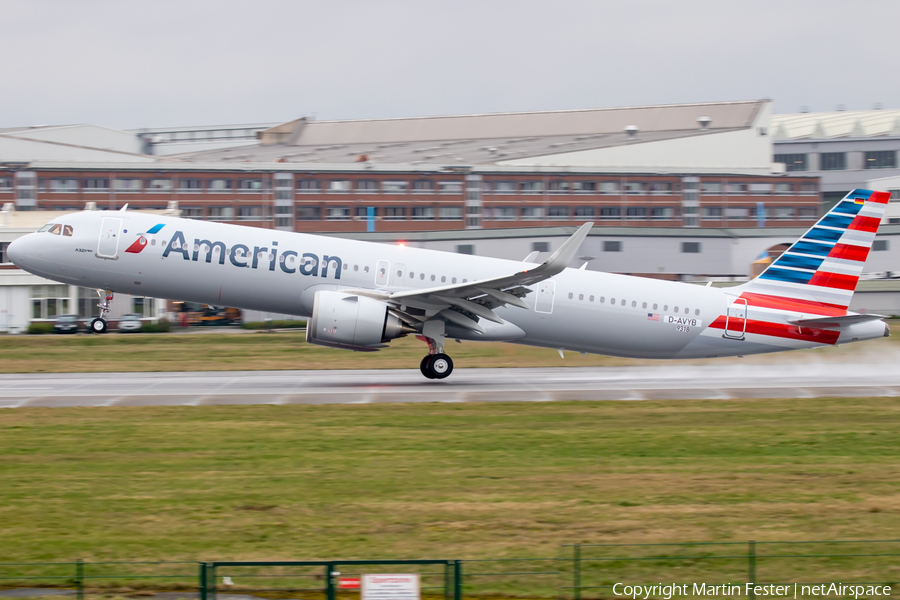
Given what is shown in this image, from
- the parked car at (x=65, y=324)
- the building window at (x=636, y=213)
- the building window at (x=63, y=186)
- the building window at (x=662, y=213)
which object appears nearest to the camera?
the parked car at (x=65, y=324)

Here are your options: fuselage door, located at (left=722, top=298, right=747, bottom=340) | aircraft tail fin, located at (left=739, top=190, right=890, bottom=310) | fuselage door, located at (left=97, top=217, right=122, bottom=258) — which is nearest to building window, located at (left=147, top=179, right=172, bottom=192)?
fuselage door, located at (left=97, top=217, right=122, bottom=258)

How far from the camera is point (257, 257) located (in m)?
26.8

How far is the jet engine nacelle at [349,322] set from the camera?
1009 inches

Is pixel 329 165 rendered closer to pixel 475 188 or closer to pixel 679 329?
pixel 475 188

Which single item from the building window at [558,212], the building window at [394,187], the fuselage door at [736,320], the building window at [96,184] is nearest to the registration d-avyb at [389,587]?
the fuselage door at [736,320]

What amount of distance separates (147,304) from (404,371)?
35445mm

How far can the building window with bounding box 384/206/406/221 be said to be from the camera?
318 ft

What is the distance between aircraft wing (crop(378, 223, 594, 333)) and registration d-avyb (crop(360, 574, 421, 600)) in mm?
16803

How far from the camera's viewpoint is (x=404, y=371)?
34.1 meters

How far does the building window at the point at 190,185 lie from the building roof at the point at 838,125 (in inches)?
3417

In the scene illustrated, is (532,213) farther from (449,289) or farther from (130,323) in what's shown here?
(449,289)

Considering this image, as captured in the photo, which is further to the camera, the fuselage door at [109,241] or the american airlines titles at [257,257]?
the fuselage door at [109,241]

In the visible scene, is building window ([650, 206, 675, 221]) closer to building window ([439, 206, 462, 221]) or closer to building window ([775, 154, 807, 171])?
building window ([439, 206, 462, 221])

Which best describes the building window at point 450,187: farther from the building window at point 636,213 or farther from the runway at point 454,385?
the runway at point 454,385
